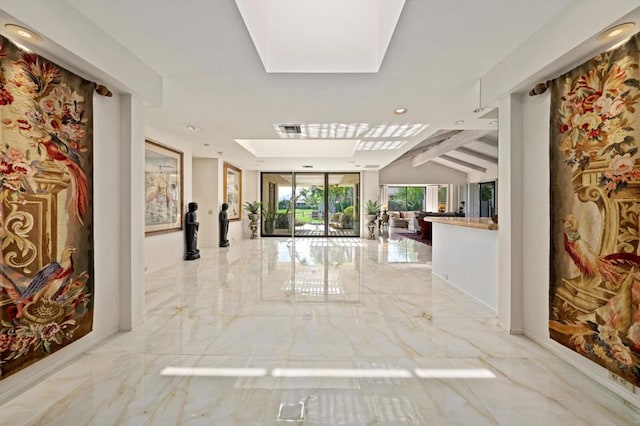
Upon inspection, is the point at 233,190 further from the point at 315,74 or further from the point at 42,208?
the point at 42,208

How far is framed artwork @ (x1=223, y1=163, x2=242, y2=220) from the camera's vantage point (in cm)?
866

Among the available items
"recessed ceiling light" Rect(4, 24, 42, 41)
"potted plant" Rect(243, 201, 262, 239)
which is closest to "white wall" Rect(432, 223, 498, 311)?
"recessed ceiling light" Rect(4, 24, 42, 41)

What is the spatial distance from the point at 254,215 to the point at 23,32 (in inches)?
341

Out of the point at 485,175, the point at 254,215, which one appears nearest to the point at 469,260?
the point at 254,215

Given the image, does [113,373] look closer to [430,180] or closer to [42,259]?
[42,259]

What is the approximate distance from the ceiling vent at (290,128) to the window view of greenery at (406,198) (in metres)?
12.5

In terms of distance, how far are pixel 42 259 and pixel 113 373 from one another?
0.94 m

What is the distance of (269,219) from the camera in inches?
438

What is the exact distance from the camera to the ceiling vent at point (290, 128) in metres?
4.90

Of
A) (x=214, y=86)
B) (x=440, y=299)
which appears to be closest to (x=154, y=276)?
(x=214, y=86)

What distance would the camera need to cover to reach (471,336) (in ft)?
8.92

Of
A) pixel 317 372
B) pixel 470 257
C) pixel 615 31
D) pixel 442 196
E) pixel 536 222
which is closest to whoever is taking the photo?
pixel 615 31

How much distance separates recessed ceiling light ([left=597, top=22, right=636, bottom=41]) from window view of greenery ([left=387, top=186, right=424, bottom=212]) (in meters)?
15.3

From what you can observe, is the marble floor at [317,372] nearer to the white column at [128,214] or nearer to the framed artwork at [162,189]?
the white column at [128,214]
